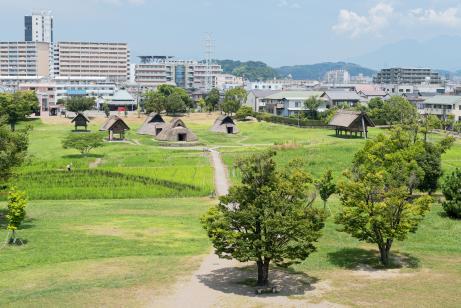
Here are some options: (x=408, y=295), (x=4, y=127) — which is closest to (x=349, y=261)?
(x=408, y=295)

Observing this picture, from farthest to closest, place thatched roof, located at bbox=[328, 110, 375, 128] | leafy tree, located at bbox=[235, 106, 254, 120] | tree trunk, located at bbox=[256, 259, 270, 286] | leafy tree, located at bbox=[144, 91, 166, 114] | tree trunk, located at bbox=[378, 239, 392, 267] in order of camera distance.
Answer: leafy tree, located at bbox=[144, 91, 166, 114], leafy tree, located at bbox=[235, 106, 254, 120], thatched roof, located at bbox=[328, 110, 375, 128], tree trunk, located at bbox=[378, 239, 392, 267], tree trunk, located at bbox=[256, 259, 270, 286]

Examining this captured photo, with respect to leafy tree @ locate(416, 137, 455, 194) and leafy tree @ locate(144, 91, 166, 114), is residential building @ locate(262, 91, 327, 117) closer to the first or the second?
leafy tree @ locate(144, 91, 166, 114)

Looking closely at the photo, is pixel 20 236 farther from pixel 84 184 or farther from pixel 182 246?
pixel 84 184

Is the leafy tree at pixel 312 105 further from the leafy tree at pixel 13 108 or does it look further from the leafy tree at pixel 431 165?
the leafy tree at pixel 431 165

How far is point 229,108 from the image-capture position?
12275cm

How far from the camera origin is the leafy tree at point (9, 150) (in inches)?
1430

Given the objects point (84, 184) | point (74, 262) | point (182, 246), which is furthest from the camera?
point (84, 184)

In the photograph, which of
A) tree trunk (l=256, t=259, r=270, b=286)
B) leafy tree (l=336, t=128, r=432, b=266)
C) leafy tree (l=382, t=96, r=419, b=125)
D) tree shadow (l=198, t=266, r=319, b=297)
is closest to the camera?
tree shadow (l=198, t=266, r=319, b=297)

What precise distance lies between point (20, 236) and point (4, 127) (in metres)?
7.84

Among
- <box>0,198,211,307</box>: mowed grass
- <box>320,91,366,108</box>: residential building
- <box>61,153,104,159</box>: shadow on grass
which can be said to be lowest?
<box>0,198,211,307</box>: mowed grass

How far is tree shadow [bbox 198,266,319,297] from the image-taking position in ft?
82.9

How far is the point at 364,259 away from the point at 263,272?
7.01 metres

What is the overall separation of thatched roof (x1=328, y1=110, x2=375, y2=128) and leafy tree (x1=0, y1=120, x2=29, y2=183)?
55763 mm

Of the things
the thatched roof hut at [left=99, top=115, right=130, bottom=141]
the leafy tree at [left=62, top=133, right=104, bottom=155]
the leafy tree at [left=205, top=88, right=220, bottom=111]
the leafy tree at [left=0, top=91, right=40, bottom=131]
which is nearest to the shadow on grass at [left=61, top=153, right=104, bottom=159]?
the leafy tree at [left=62, top=133, right=104, bottom=155]
